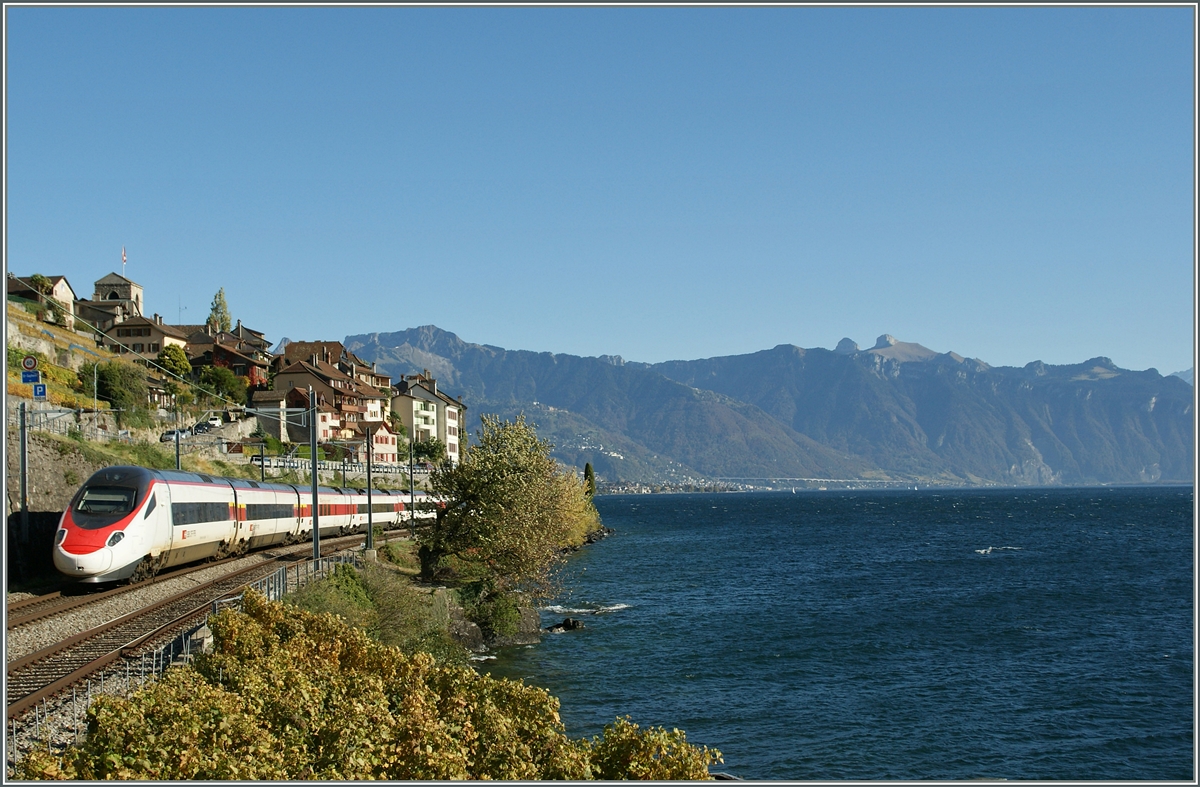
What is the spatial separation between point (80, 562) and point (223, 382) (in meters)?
82.3

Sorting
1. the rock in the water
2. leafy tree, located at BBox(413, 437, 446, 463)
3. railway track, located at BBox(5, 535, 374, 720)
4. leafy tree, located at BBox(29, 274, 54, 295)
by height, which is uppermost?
leafy tree, located at BBox(29, 274, 54, 295)

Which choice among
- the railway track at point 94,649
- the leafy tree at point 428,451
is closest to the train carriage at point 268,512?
the railway track at point 94,649

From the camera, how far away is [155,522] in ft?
101

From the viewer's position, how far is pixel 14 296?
10000cm

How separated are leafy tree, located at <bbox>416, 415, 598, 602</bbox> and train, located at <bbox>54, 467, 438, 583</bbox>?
8172 millimetres

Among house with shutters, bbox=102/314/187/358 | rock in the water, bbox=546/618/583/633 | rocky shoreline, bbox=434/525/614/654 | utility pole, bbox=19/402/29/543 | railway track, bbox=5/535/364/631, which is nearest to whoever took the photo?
railway track, bbox=5/535/364/631

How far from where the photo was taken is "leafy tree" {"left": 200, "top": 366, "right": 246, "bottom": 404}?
10475cm

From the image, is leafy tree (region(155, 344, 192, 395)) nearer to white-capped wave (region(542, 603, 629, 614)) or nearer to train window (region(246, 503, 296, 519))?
train window (region(246, 503, 296, 519))

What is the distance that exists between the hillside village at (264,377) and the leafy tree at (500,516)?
113ft

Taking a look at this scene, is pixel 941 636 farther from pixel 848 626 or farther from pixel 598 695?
pixel 598 695

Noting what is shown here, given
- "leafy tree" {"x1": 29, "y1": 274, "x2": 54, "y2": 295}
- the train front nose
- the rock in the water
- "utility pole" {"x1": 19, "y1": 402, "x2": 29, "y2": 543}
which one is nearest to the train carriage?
"utility pole" {"x1": 19, "y1": 402, "x2": 29, "y2": 543}

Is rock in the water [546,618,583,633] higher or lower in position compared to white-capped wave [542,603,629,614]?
higher

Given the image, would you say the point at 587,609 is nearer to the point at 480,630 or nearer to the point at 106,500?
the point at 480,630

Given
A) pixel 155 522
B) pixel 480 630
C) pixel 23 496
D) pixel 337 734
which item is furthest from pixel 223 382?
pixel 337 734
